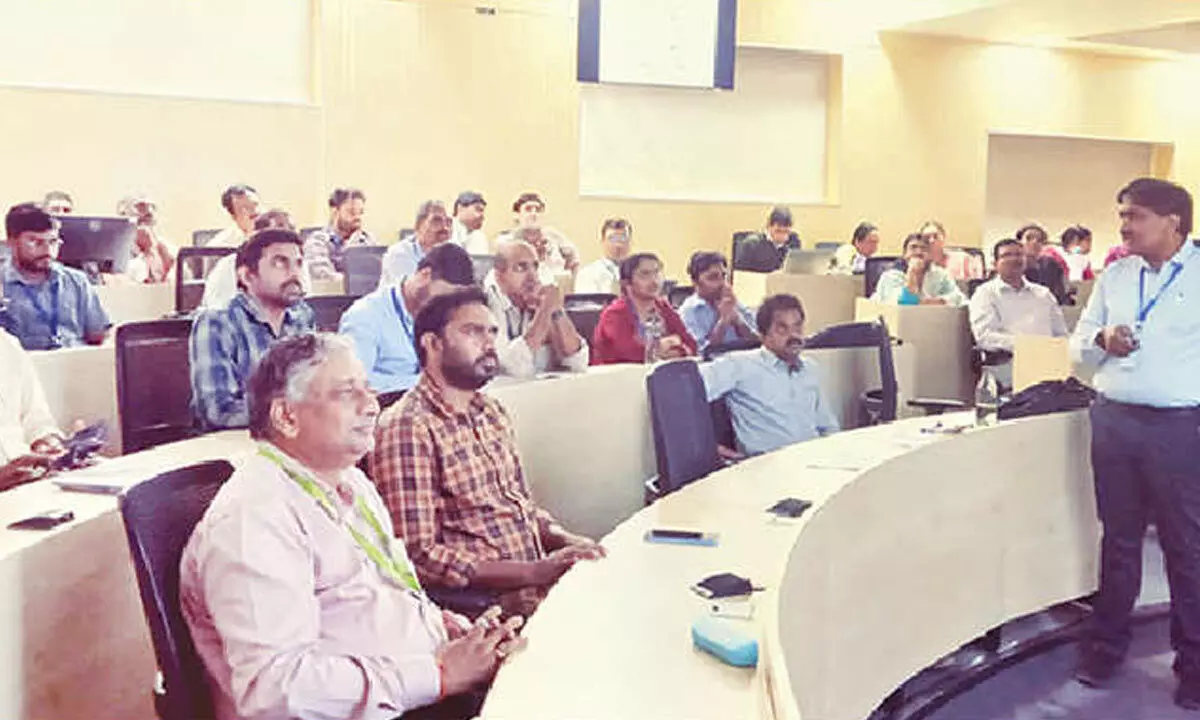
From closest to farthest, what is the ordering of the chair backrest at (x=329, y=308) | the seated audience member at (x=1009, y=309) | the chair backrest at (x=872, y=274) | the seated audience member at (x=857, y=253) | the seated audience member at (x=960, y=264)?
the chair backrest at (x=329, y=308) → the seated audience member at (x=1009, y=309) → the chair backrest at (x=872, y=274) → the seated audience member at (x=857, y=253) → the seated audience member at (x=960, y=264)

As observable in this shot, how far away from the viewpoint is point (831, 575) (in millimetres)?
2850

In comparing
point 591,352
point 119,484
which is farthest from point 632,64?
point 119,484

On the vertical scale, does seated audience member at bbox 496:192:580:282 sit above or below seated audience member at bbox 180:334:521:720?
above

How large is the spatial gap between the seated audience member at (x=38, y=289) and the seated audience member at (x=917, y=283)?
4.50 m

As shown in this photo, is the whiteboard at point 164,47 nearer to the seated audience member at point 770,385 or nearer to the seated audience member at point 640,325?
the seated audience member at point 640,325

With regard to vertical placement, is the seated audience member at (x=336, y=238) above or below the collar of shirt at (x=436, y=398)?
above

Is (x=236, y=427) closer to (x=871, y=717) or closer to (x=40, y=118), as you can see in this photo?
(x=871, y=717)

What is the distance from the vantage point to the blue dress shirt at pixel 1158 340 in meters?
3.82

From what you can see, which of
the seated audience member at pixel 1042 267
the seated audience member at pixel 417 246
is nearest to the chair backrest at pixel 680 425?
the seated audience member at pixel 417 246

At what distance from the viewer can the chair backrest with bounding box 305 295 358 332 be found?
468 centimetres

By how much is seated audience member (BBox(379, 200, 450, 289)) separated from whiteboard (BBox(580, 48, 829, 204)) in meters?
5.26

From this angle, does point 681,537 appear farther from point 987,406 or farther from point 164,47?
point 164,47

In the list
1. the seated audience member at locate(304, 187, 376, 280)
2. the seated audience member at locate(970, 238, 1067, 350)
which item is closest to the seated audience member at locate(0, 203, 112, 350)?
the seated audience member at locate(304, 187, 376, 280)

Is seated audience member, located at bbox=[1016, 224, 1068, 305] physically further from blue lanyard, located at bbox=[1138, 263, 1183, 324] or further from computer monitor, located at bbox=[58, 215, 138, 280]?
computer monitor, located at bbox=[58, 215, 138, 280]
